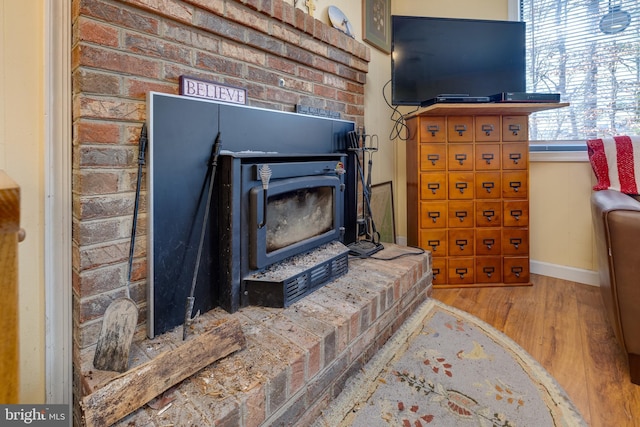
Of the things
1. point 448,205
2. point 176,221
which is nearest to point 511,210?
point 448,205

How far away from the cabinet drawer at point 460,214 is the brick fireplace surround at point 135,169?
101cm

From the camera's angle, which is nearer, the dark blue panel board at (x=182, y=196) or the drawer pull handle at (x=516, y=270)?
the dark blue panel board at (x=182, y=196)

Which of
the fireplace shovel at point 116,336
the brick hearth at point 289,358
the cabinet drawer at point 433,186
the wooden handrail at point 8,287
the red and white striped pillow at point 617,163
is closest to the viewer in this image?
the wooden handrail at point 8,287

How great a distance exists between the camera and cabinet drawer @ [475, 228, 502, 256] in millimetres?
2289

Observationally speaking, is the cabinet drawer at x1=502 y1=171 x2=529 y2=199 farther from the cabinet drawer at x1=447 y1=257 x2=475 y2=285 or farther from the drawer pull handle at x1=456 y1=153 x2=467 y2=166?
the cabinet drawer at x1=447 y1=257 x2=475 y2=285

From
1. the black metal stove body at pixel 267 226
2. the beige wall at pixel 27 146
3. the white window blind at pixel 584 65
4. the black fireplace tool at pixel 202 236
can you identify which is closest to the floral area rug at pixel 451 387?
the black metal stove body at pixel 267 226

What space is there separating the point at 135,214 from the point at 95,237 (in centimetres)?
13

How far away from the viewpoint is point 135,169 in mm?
1087

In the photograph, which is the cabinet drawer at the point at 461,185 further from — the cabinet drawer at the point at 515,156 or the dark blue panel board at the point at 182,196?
the dark blue panel board at the point at 182,196

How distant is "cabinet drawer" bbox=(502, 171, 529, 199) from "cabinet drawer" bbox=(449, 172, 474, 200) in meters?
0.22

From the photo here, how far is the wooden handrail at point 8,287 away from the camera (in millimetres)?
404

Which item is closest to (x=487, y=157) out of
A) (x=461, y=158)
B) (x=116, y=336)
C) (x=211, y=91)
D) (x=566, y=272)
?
(x=461, y=158)

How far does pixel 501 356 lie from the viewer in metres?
1.46

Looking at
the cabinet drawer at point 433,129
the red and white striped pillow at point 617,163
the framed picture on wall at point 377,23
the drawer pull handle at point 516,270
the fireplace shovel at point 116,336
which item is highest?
the framed picture on wall at point 377,23
